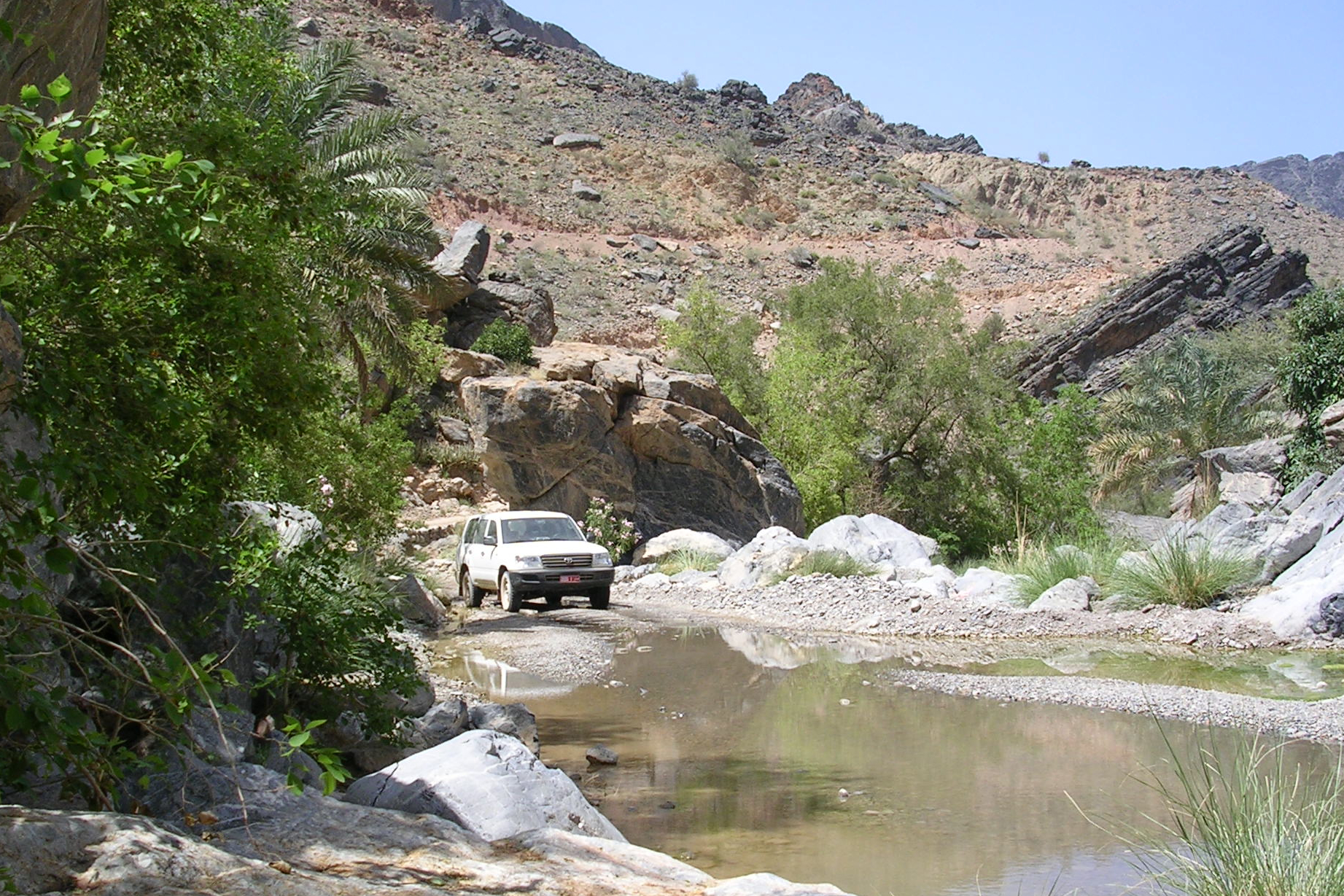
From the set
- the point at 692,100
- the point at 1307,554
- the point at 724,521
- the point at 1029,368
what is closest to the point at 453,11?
the point at 692,100

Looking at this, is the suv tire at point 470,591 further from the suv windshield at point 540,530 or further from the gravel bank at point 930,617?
the gravel bank at point 930,617

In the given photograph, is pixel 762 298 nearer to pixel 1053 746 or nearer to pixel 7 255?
pixel 1053 746

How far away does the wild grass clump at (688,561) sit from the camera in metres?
25.0

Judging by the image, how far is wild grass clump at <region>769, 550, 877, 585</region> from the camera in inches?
845

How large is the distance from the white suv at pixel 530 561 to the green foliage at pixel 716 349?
15.7 meters

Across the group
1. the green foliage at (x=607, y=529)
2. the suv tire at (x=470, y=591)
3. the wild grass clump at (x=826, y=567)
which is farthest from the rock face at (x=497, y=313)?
the wild grass clump at (x=826, y=567)

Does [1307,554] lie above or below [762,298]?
below

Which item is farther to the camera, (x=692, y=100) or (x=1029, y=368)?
(x=692, y=100)

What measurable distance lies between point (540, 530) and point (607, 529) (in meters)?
7.08

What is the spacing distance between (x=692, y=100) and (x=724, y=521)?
6717 cm

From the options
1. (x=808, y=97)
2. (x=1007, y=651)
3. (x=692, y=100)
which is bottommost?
(x=1007, y=651)

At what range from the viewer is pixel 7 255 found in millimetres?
5629

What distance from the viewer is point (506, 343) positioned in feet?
101

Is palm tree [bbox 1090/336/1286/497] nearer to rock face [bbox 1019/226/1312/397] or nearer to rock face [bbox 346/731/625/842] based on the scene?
rock face [bbox 1019/226/1312/397]
